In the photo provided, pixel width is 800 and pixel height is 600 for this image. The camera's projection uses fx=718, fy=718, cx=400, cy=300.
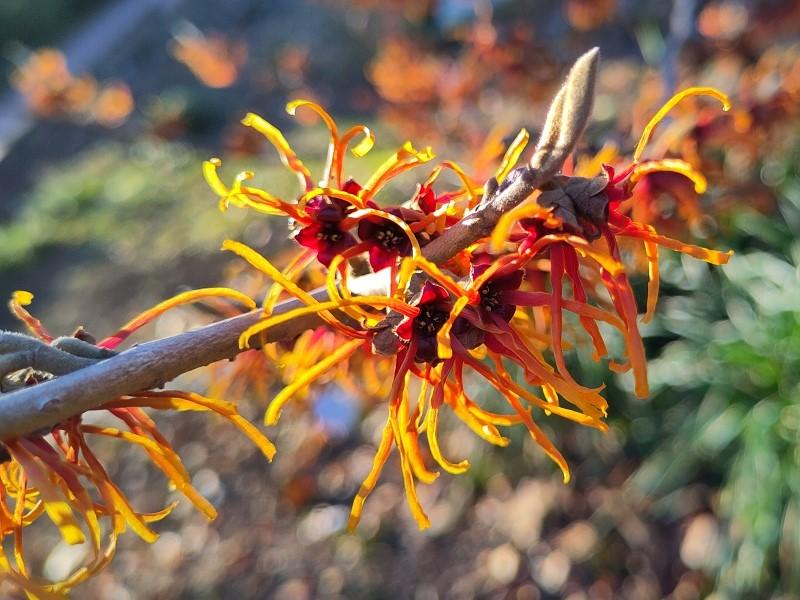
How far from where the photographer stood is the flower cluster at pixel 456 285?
2.21 ft

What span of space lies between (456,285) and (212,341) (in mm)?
251

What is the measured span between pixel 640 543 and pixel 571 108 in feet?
7.45

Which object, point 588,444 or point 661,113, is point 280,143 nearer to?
point 661,113

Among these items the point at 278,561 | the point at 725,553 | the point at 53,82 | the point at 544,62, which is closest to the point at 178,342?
the point at 725,553

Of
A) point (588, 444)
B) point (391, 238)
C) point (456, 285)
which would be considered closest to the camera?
point (456, 285)

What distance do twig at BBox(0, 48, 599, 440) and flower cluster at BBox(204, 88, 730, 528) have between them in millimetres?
19

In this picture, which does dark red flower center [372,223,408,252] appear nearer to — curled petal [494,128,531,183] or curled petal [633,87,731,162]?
curled petal [494,128,531,183]

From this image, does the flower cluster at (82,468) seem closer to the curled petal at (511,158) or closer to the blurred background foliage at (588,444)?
the curled petal at (511,158)

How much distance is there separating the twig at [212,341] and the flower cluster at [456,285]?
0.02 metres

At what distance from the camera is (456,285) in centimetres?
A: 68

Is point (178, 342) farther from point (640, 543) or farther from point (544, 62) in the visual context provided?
point (544, 62)

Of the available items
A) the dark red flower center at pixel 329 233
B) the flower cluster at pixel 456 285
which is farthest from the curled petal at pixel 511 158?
the dark red flower center at pixel 329 233

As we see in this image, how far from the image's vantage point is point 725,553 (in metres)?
2.33

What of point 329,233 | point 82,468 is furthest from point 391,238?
point 82,468
